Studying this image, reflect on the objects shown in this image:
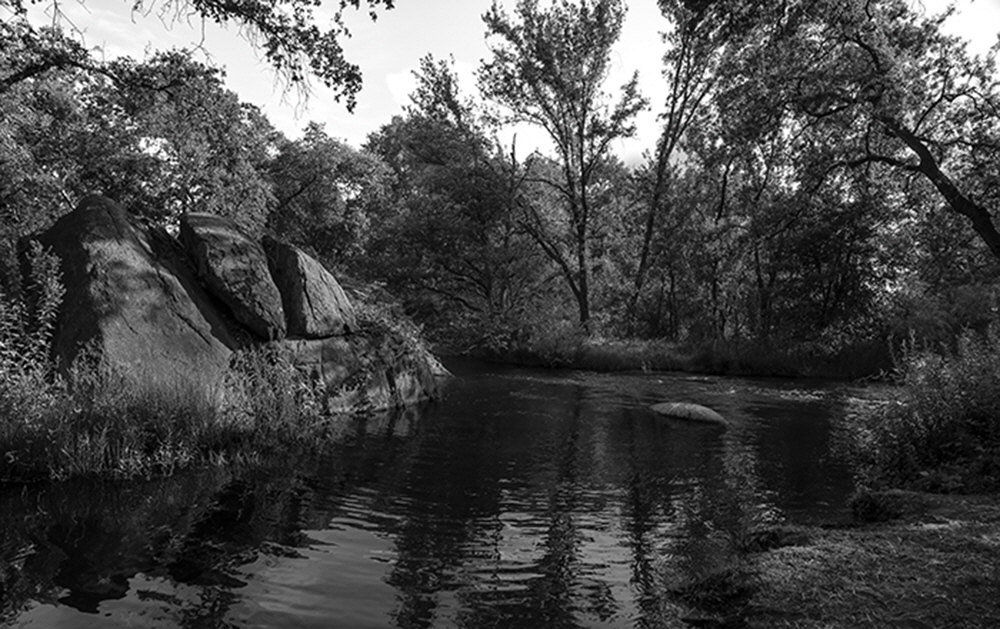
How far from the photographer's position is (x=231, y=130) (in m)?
18.5

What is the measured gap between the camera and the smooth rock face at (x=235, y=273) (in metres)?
14.3

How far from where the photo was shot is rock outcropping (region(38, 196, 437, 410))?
10781 millimetres

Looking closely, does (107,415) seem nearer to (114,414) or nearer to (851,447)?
(114,414)

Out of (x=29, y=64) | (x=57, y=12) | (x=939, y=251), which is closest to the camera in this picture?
(x=57, y=12)

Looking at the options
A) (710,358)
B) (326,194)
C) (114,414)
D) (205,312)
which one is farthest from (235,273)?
(326,194)

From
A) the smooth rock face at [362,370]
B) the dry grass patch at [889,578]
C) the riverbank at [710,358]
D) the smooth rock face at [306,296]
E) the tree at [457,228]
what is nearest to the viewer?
the dry grass patch at [889,578]

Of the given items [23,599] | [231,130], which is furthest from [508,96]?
[23,599]

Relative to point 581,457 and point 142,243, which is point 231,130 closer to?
point 142,243

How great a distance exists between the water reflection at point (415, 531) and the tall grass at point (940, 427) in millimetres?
883

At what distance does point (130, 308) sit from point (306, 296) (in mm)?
4583

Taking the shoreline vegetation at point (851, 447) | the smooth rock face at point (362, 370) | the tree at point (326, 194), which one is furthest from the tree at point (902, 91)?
the tree at point (326, 194)

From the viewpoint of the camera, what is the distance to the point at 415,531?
6.95 meters

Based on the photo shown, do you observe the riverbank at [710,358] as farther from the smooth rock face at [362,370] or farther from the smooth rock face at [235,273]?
the smooth rock face at [235,273]

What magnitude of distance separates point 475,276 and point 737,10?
2645 centimetres
